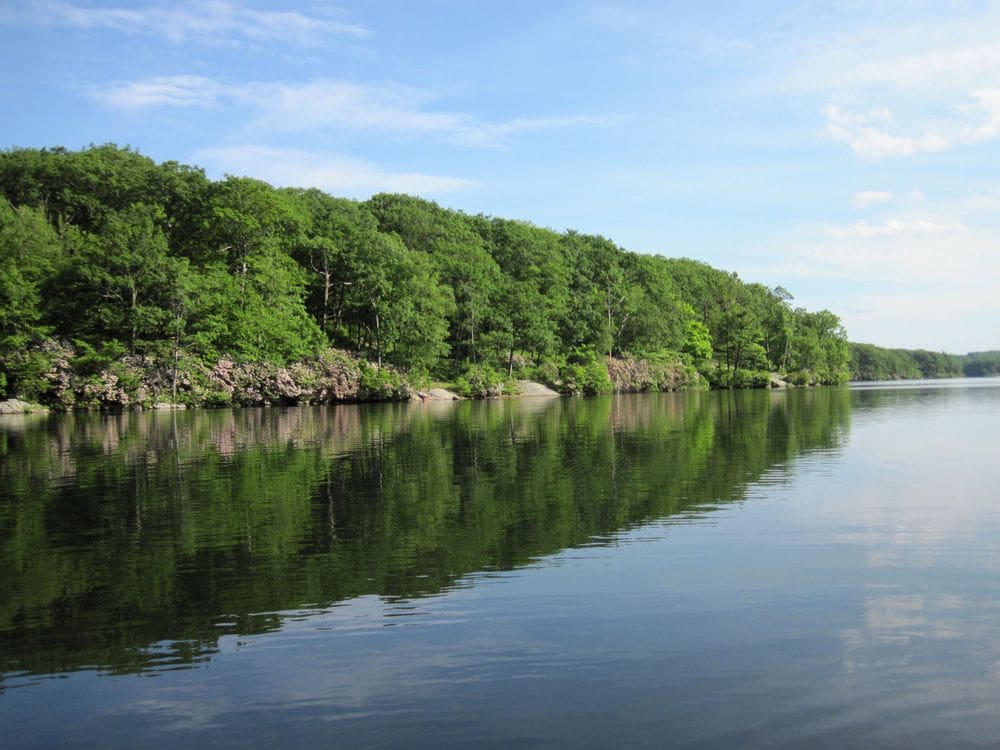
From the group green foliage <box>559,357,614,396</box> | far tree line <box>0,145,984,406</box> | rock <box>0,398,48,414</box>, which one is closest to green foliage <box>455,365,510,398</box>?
far tree line <box>0,145,984,406</box>

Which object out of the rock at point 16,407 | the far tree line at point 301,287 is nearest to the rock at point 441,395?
the far tree line at point 301,287

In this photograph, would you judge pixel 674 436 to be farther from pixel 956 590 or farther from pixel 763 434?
pixel 956 590

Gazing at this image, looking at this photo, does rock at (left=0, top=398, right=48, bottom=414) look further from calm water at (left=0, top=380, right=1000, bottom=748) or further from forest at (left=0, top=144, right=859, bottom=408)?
calm water at (left=0, top=380, right=1000, bottom=748)

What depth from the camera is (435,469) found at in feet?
78.6

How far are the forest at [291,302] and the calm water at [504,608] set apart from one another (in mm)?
49542

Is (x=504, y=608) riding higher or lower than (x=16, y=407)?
lower

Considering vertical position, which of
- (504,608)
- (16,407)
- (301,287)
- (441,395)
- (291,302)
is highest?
(301,287)

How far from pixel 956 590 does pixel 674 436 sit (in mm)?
23999

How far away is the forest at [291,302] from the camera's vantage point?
67.4 meters

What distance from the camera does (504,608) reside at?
9.88 meters

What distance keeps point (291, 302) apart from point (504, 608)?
249ft

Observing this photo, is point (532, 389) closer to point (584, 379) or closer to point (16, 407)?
point (584, 379)

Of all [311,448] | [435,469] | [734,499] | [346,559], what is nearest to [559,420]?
[311,448]

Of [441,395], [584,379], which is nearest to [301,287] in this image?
[441,395]
